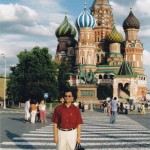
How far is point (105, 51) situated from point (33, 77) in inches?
1763

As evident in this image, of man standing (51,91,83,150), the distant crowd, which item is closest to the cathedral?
the distant crowd

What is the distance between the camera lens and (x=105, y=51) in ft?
319

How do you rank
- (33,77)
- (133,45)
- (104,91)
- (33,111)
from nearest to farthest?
(33,111) < (33,77) < (104,91) < (133,45)

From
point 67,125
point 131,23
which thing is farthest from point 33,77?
point 131,23

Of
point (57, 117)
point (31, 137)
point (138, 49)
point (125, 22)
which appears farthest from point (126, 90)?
point (57, 117)

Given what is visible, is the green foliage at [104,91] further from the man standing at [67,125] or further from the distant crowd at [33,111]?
the man standing at [67,125]

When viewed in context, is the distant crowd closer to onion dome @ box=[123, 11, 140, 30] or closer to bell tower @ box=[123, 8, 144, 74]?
bell tower @ box=[123, 8, 144, 74]

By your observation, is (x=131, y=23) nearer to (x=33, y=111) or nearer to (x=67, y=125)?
(x=33, y=111)

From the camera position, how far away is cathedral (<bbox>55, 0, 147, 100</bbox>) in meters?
86.1

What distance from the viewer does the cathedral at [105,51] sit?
86.1m

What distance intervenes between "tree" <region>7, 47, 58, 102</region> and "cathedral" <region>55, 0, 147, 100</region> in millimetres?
28212

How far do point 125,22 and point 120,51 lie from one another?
7690mm

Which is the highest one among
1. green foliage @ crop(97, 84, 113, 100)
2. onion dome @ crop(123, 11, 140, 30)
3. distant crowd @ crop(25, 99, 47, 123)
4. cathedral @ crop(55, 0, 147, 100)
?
onion dome @ crop(123, 11, 140, 30)

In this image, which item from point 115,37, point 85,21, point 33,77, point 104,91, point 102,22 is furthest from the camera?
point 102,22
